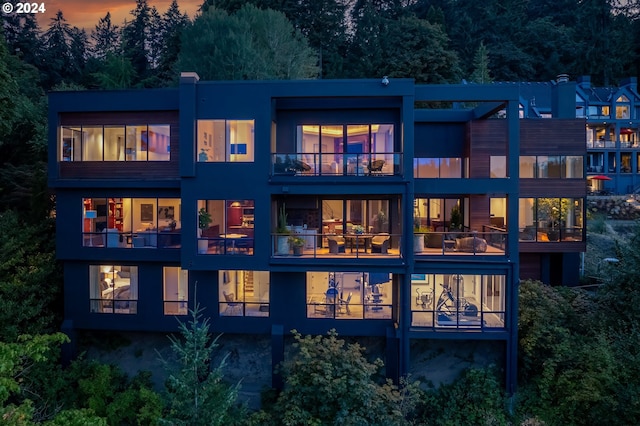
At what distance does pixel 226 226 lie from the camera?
14336mm

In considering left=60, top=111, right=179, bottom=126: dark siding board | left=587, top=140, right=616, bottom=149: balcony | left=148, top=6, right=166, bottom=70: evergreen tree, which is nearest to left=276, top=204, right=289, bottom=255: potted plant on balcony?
left=60, top=111, right=179, bottom=126: dark siding board

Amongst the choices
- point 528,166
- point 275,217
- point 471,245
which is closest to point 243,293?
point 275,217

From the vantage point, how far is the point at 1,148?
24125 millimetres

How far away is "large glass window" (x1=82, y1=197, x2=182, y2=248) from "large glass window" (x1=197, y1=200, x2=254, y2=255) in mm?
1359

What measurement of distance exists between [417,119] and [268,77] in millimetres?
13398

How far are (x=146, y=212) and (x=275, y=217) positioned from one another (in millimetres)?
4689

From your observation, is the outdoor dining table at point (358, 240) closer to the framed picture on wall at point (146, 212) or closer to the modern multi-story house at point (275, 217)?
the modern multi-story house at point (275, 217)

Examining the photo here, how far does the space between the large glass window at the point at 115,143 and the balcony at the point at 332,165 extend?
14.8ft

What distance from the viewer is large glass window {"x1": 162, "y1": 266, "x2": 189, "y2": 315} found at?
1477 cm

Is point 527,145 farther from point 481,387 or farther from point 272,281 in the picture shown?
point 272,281

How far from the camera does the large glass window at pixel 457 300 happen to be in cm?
1386

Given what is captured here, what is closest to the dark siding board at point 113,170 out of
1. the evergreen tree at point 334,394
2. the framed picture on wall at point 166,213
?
the framed picture on wall at point 166,213

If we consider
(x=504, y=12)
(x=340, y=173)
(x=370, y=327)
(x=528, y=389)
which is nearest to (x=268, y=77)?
(x=340, y=173)

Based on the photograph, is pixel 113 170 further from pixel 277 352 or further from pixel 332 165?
pixel 277 352
